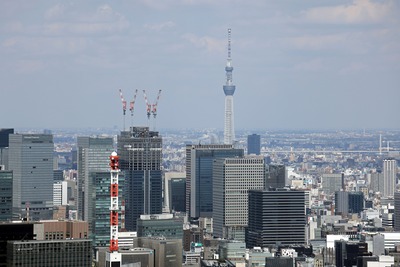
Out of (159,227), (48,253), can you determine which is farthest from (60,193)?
(48,253)

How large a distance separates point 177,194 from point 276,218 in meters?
5.72

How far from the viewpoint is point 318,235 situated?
41.1 metres

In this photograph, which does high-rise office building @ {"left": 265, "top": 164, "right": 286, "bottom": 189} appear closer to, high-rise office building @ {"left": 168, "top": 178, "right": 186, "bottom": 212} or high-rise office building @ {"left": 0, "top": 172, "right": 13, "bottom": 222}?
high-rise office building @ {"left": 168, "top": 178, "right": 186, "bottom": 212}

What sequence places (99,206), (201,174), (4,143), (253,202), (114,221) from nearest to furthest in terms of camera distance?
(114,221)
(99,206)
(4,143)
(253,202)
(201,174)

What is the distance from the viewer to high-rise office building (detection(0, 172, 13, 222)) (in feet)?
100

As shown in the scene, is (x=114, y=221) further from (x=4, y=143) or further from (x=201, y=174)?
(x=201, y=174)

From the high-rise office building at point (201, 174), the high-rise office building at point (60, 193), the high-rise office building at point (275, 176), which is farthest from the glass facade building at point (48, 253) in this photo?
the high-rise office building at point (275, 176)

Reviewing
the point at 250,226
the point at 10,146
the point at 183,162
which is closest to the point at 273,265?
the point at 250,226

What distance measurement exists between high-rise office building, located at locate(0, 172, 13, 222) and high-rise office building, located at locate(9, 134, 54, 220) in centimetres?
126

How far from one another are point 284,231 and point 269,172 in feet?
22.4

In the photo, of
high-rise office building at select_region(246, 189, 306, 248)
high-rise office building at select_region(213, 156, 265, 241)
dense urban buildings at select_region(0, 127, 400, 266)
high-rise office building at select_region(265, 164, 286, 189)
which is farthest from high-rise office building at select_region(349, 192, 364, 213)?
high-rise office building at select_region(246, 189, 306, 248)

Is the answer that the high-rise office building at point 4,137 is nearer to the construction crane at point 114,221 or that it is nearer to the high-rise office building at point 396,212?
the high-rise office building at point 396,212

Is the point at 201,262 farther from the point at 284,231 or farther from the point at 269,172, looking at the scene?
the point at 269,172

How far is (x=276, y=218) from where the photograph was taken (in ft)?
139
